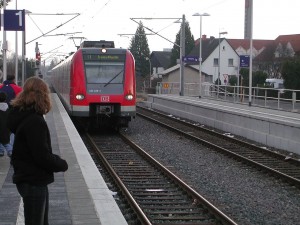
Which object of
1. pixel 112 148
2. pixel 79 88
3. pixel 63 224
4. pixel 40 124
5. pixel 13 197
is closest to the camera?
pixel 40 124

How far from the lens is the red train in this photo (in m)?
18.9

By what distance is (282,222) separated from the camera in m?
7.86

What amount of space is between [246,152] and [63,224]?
1001 centimetres

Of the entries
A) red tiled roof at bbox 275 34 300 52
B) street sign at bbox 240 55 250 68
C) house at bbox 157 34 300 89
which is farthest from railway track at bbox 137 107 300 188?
red tiled roof at bbox 275 34 300 52

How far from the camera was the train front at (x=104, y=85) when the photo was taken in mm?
18906

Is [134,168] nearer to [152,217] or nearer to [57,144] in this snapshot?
[57,144]

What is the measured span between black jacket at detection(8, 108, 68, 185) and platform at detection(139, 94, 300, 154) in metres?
11.5

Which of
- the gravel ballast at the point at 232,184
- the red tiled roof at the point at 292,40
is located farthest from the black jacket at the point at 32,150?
the red tiled roof at the point at 292,40

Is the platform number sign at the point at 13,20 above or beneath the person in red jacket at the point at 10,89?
above

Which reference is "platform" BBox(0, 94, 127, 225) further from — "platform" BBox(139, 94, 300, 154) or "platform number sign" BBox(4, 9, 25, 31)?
"platform" BBox(139, 94, 300, 154)

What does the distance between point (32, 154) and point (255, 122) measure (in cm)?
1487

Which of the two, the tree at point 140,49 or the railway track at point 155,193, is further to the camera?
the tree at point 140,49

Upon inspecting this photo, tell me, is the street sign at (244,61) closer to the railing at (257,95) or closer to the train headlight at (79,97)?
the railing at (257,95)

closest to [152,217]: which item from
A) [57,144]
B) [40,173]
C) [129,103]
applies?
[40,173]
